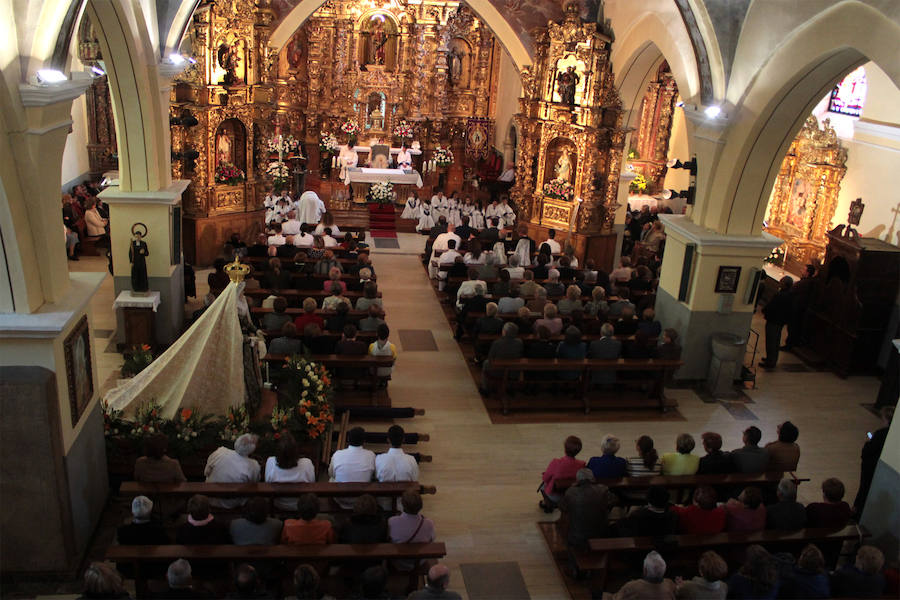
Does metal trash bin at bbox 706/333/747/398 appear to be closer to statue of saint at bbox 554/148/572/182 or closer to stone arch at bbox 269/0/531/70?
statue of saint at bbox 554/148/572/182

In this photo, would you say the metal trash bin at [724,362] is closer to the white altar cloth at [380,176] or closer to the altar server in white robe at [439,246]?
the altar server in white robe at [439,246]

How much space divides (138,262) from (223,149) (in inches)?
233

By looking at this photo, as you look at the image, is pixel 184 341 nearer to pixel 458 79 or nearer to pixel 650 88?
pixel 650 88

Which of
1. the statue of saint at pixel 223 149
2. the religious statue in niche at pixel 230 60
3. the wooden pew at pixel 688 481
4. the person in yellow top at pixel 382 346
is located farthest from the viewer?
the statue of saint at pixel 223 149

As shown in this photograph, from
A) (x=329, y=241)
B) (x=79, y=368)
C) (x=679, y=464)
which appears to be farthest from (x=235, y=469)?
(x=329, y=241)

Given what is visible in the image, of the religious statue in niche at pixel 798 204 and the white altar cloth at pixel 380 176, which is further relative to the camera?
the white altar cloth at pixel 380 176

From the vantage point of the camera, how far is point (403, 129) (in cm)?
2519

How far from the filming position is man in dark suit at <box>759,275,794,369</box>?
13023mm

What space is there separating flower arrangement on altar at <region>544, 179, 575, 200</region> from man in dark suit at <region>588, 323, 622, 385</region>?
7347mm

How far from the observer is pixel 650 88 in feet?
75.3

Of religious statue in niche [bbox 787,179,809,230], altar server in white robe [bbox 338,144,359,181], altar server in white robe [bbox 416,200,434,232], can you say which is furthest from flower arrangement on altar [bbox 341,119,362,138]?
religious statue in niche [bbox 787,179,809,230]

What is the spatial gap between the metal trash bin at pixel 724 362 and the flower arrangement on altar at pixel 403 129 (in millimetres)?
15191

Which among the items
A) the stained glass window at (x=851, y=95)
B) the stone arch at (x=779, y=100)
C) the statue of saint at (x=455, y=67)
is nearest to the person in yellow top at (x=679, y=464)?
the stone arch at (x=779, y=100)

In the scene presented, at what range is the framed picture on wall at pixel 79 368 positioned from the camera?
709 centimetres
